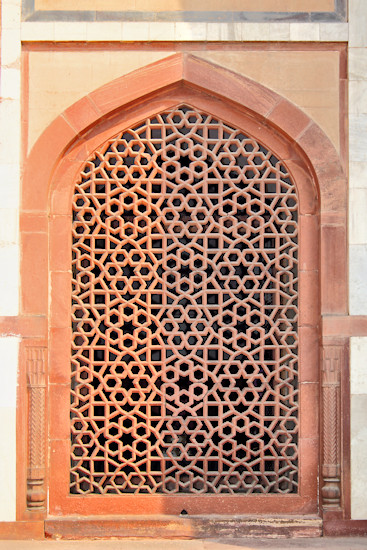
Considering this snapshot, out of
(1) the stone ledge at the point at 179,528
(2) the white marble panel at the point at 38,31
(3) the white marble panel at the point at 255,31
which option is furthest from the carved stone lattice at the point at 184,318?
(2) the white marble panel at the point at 38,31

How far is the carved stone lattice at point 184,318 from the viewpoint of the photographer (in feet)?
15.7

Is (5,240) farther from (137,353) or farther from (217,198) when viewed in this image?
(217,198)

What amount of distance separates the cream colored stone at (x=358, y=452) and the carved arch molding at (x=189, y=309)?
102 mm

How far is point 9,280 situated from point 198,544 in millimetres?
2237

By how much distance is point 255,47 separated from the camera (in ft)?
15.8

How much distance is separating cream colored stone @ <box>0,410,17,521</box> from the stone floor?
0.72 feet

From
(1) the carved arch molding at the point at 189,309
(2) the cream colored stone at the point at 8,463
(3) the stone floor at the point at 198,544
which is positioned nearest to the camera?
(3) the stone floor at the point at 198,544

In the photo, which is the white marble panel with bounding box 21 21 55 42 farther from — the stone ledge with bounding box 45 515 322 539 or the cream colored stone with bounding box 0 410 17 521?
the stone ledge with bounding box 45 515 322 539

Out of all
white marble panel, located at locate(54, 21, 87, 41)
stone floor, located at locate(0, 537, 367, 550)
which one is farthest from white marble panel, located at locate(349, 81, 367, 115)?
stone floor, located at locate(0, 537, 367, 550)

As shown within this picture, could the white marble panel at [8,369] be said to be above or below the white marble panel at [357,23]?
below

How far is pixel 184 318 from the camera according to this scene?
4.80 metres

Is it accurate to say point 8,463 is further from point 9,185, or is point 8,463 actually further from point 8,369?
point 9,185

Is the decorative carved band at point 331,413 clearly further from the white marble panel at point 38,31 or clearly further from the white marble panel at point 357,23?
the white marble panel at point 38,31

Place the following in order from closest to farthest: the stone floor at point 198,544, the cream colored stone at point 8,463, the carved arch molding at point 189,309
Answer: the stone floor at point 198,544, the cream colored stone at point 8,463, the carved arch molding at point 189,309
